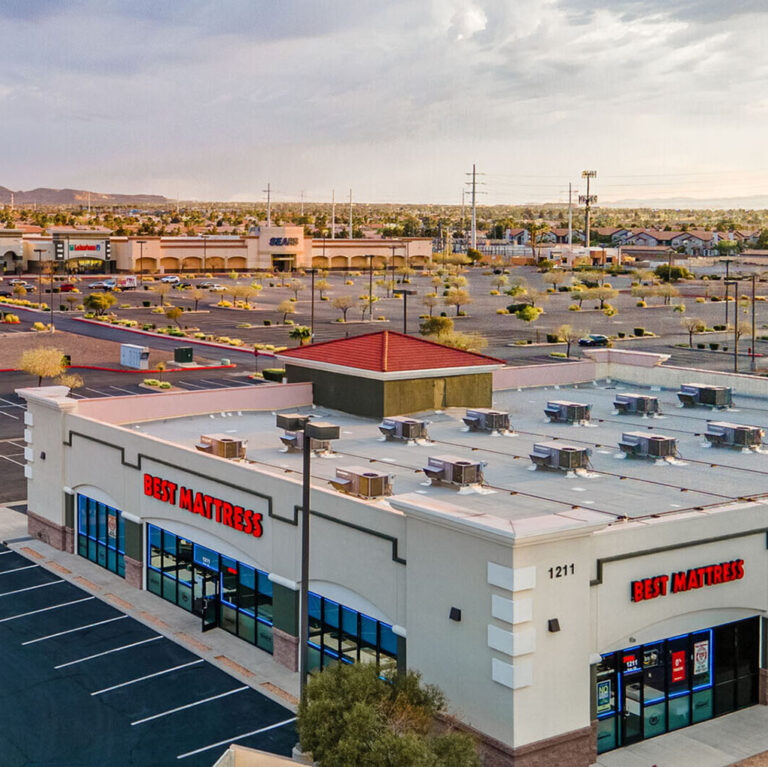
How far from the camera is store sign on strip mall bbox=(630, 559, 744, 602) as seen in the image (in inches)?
979

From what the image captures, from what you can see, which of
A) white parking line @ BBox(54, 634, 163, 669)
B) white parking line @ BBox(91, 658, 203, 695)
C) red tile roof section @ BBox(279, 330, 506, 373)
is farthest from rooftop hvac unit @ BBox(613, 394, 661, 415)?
white parking line @ BBox(54, 634, 163, 669)

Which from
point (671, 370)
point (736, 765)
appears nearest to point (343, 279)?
point (671, 370)

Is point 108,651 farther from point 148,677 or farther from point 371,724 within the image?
point 371,724

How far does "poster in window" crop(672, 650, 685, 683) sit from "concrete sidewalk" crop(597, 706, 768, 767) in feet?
4.17

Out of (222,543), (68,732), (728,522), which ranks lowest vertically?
(68,732)

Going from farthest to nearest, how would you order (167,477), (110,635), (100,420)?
(100,420)
(167,477)
(110,635)

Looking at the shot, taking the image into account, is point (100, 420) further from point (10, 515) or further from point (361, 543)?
point (361, 543)

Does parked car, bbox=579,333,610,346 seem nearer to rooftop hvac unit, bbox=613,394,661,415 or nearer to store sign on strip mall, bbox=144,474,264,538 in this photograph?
rooftop hvac unit, bbox=613,394,661,415

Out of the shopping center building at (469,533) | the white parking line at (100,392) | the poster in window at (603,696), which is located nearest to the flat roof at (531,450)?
the shopping center building at (469,533)

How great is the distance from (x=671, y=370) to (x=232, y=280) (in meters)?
140

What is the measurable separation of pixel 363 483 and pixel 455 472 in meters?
2.64

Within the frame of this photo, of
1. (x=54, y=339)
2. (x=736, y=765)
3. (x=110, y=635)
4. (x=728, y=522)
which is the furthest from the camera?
(x=54, y=339)

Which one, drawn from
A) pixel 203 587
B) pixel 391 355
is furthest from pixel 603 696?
pixel 391 355

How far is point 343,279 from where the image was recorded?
192000mm
